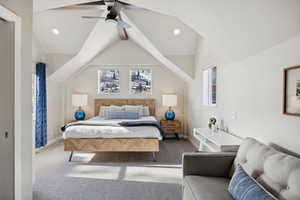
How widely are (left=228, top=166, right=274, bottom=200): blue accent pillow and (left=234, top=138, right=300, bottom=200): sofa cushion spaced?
11 cm

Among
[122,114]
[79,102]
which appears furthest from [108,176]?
[79,102]

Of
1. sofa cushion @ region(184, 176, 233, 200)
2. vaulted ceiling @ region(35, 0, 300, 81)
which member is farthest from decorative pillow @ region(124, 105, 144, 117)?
sofa cushion @ region(184, 176, 233, 200)

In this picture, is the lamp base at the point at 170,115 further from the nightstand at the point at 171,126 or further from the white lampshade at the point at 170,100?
the white lampshade at the point at 170,100

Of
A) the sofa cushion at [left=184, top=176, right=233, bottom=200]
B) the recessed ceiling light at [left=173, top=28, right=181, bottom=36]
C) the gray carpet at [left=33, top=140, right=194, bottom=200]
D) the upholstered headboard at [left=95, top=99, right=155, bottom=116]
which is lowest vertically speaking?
the gray carpet at [left=33, top=140, right=194, bottom=200]

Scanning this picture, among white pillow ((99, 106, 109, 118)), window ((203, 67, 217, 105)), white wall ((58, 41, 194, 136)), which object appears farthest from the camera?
white wall ((58, 41, 194, 136))

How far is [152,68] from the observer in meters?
7.01

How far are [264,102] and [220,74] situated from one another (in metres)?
1.65

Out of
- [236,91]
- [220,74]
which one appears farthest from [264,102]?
[220,74]

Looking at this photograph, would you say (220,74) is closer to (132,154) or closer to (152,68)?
(132,154)

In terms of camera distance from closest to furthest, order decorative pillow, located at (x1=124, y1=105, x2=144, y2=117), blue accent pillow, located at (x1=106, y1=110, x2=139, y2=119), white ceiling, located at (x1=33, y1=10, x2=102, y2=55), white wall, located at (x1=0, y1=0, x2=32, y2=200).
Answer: white wall, located at (x1=0, y1=0, x2=32, y2=200) < white ceiling, located at (x1=33, y1=10, x2=102, y2=55) < blue accent pillow, located at (x1=106, y1=110, x2=139, y2=119) < decorative pillow, located at (x1=124, y1=105, x2=144, y2=117)

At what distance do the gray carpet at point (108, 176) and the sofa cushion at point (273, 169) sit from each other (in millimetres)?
1172

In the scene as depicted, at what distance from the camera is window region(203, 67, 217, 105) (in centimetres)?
469

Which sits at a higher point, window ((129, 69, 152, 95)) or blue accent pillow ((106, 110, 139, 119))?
window ((129, 69, 152, 95))

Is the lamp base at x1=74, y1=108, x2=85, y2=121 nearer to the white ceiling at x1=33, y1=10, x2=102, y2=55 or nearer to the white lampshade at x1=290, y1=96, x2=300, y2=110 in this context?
the white ceiling at x1=33, y1=10, x2=102, y2=55
